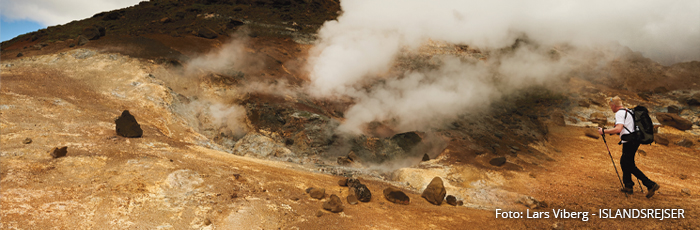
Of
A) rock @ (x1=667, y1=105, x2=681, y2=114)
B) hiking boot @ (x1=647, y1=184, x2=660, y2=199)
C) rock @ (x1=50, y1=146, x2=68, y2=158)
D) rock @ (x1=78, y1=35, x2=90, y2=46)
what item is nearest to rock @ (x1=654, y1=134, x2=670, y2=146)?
rock @ (x1=667, y1=105, x2=681, y2=114)

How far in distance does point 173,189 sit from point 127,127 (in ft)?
8.90

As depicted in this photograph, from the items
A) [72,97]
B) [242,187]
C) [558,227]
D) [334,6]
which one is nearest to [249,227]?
[242,187]

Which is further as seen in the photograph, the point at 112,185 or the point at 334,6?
the point at 334,6

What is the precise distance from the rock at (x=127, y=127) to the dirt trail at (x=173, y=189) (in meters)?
0.15

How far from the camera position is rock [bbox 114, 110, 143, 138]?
544 cm

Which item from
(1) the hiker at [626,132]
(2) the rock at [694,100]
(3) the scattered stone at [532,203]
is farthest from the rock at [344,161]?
(2) the rock at [694,100]

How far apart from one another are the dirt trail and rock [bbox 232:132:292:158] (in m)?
1.32

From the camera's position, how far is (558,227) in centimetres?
348

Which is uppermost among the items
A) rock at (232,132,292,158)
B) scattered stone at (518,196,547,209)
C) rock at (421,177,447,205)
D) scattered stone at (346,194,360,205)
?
rock at (232,132,292,158)

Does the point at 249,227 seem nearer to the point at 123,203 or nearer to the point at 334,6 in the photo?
the point at 123,203

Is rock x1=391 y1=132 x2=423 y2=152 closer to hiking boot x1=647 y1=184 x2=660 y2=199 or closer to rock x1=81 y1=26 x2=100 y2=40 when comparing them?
hiking boot x1=647 y1=184 x2=660 y2=199

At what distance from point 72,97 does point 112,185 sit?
499 centimetres

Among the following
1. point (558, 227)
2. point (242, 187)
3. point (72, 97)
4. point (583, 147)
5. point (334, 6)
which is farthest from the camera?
point (334, 6)

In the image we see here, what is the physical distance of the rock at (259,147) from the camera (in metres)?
7.71
